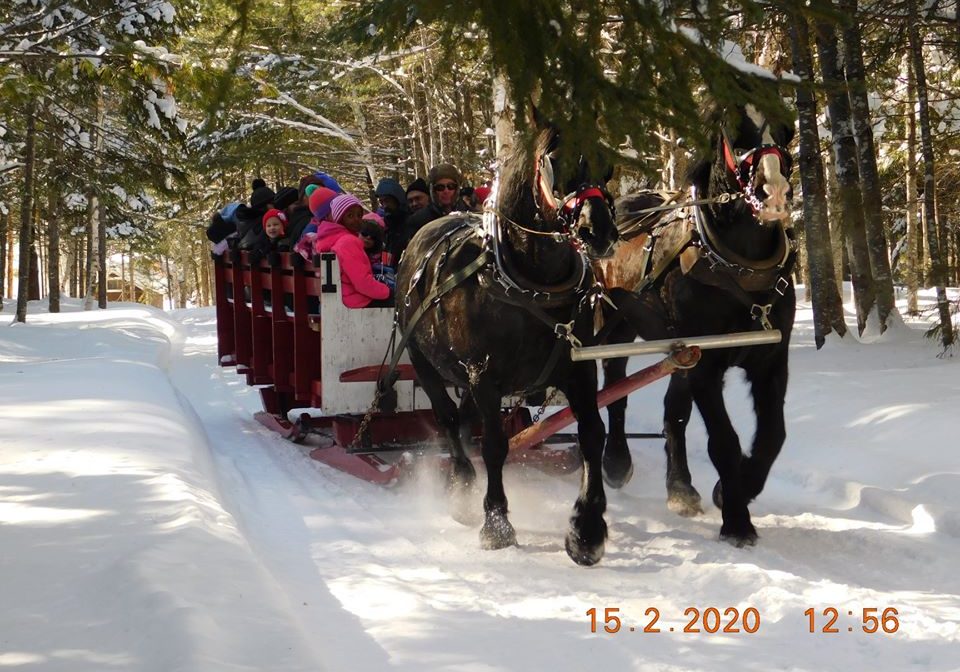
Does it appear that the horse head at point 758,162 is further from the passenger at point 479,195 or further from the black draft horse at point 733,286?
the passenger at point 479,195

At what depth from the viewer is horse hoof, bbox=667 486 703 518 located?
6.24 metres

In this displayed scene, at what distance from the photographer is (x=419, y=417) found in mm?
8023

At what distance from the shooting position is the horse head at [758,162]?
16.5ft

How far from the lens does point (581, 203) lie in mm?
4883

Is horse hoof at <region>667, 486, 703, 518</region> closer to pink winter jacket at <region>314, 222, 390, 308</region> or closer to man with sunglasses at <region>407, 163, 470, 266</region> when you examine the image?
pink winter jacket at <region>314, 222, 390, 308</region>

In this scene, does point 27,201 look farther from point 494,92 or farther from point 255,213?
point 494,92

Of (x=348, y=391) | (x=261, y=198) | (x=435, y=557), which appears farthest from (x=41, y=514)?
(x=261, y=198)

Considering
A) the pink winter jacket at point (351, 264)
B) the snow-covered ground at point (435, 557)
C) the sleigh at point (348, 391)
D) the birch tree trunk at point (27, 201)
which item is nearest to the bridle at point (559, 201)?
the sleigh at point (348, 391)

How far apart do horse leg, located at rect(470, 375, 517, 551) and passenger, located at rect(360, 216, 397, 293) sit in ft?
9.24

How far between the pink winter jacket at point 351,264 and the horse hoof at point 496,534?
2574 mm

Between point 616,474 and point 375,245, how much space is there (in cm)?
290

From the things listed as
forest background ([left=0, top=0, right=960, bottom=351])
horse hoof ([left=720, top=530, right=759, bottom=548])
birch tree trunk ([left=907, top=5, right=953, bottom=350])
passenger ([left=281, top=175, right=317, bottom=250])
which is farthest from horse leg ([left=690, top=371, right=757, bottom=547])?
passenger ([left=281, top=175, right=317, bottom=250])

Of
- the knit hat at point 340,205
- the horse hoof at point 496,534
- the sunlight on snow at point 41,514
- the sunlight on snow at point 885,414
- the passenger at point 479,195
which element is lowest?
the horse hoof at point 496,534

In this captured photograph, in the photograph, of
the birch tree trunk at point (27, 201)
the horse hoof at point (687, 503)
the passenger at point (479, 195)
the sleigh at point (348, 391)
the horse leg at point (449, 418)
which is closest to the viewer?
the horse hoof at point (687, 503)
